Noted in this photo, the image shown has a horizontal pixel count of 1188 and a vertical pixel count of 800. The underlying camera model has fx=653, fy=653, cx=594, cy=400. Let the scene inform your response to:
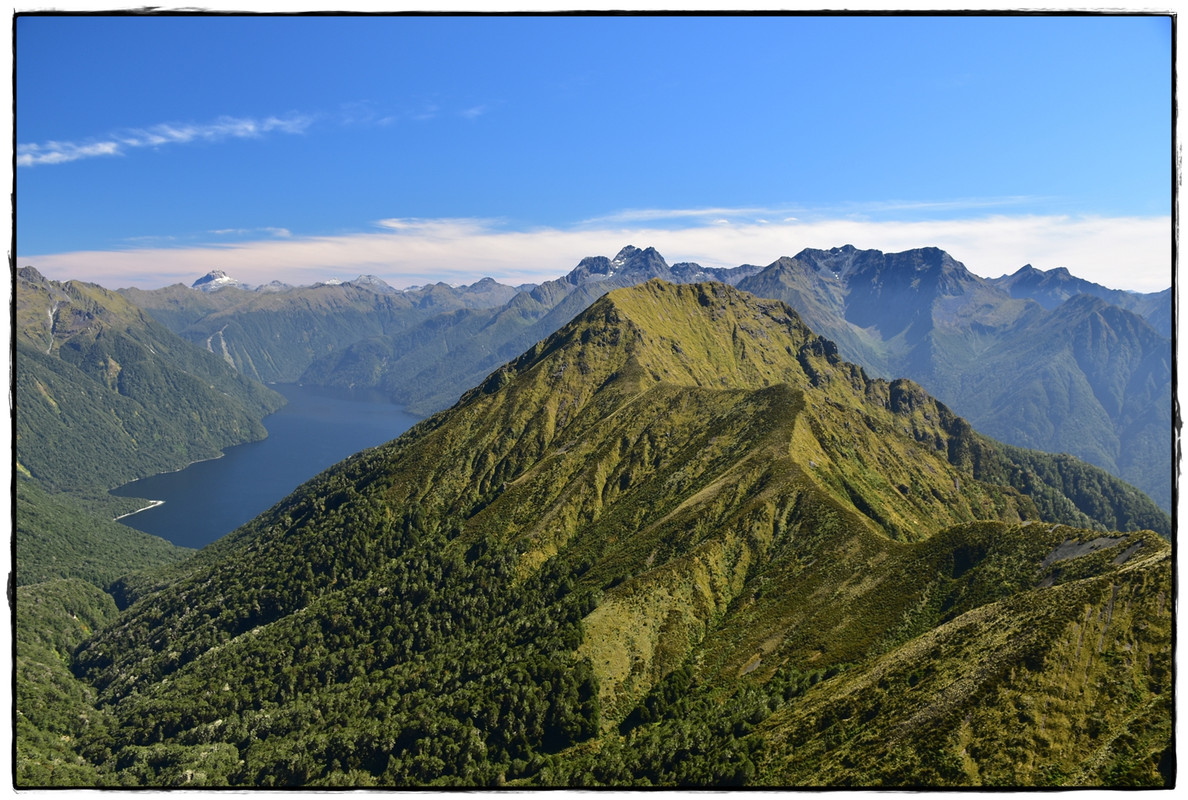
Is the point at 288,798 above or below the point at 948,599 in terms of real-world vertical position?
above

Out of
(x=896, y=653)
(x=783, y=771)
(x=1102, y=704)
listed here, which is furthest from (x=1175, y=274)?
(x=896, y=653)

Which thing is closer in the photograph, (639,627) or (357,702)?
(639,627)

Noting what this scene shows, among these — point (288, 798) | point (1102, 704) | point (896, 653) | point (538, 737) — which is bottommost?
point (538, 737)

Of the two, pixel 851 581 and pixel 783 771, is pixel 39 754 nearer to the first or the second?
pixel 783 771

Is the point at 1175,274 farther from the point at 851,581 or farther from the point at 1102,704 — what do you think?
the point at 851,581

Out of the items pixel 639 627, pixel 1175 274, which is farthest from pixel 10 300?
pixel 639 627

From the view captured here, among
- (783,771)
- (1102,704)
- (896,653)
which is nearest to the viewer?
(1102,704)

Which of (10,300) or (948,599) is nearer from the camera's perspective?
(10,300)

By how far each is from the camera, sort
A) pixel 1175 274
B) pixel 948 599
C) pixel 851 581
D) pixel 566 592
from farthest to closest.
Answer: pixel 566 592 < pixel 851 581 < pixel 948 599 < pixel 1175 274

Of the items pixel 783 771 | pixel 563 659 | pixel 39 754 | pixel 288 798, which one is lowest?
pixel 39 754
